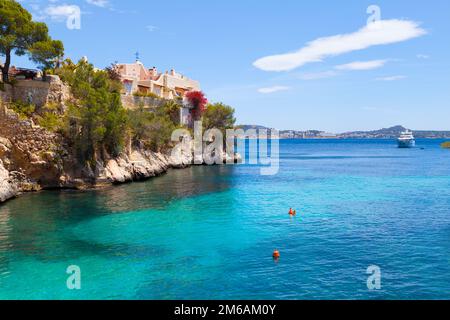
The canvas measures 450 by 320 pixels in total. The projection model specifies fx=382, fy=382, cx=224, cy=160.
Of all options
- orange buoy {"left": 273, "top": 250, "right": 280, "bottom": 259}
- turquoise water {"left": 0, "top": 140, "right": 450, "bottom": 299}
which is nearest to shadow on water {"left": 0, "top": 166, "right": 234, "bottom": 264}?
turquoise water {"left": 0, "top": 140, "right": 450, "bottom": 299}

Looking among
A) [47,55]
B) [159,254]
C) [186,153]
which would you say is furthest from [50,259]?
[186,153]

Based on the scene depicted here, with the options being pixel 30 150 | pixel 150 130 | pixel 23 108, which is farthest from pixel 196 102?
pixel 30 150

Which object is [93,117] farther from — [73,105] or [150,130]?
[150,130]

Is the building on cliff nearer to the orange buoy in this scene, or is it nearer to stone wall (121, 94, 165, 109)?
stone wall (121, 94, 165, 109)

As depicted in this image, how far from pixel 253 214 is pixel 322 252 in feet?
36.0

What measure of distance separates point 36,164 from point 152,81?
46.3 meters

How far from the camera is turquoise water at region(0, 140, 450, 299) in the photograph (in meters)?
16.9

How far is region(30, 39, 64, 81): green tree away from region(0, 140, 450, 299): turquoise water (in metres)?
15.4

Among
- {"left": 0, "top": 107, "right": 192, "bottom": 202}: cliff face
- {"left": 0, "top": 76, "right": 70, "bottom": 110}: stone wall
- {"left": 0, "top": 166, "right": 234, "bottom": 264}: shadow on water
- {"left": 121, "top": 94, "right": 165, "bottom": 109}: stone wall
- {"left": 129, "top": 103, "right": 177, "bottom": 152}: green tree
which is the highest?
{"left": 121, "top": 94, "right": 165, "bottom": 109}: stone wall

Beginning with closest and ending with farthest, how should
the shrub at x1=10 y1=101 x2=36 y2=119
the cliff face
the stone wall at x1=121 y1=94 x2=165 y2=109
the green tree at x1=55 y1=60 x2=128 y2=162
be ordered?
the cliff face, the shrub at x1=10 y1=101 x2=36 y2=119, the green tree at x1=55 y1=60 x2=128 y2=162, the stone wall at x1=121 y1=94 x2=165 y2=109

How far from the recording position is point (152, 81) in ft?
273

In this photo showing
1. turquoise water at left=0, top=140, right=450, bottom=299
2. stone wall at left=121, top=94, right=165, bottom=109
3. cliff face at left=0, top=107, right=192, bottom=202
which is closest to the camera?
turquoise water at left=0, top=140, right=450, bottom=299

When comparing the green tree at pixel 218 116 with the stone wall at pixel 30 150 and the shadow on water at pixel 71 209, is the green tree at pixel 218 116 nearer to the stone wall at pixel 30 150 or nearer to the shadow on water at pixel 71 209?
the shadow on water at pixel 71 209

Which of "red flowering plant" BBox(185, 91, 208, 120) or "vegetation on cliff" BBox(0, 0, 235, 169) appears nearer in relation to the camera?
"vegetation on cliff" BBox(0, 0, 235, 169)
